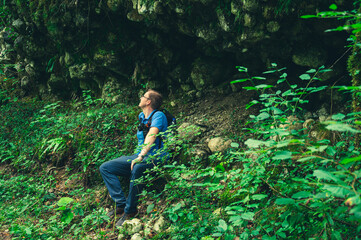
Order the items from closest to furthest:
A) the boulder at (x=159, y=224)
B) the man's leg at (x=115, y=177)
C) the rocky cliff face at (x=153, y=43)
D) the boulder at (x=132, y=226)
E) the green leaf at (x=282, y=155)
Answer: the green leaf at (x=282, y=155) < the boulder at (x=159, y=224) < the boulder at (x=132, y=226) < the man's leg at (x=115, y=177) < the rocky cliff face at (x=153, y=43)

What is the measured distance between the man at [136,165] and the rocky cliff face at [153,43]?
1776mm

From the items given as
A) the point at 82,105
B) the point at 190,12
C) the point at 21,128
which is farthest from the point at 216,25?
the point at 21,128

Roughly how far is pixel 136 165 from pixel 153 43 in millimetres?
3517

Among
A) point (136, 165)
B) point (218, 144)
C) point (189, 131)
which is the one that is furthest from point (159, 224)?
point (218, 144)


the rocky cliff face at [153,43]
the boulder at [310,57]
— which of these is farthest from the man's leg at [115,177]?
the boulder at [310,57]

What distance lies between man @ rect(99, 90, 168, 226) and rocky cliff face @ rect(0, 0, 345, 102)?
178cm

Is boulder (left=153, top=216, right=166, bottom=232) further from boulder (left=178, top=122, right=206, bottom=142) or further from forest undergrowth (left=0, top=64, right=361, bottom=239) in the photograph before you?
boulder (left=178, top=122, right=206, bottom=142)

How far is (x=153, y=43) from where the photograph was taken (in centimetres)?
592

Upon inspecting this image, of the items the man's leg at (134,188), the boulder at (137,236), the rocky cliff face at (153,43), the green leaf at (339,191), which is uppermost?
the rocky cliff face at (153,43)

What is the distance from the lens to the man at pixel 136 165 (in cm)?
350

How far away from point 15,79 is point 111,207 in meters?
6.89

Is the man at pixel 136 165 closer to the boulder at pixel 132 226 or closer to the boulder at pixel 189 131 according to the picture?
the boulder at pixel 132 226

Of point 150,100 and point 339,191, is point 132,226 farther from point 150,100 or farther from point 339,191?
point 339,191

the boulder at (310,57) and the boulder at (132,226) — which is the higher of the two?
the boulder at (310,57)
